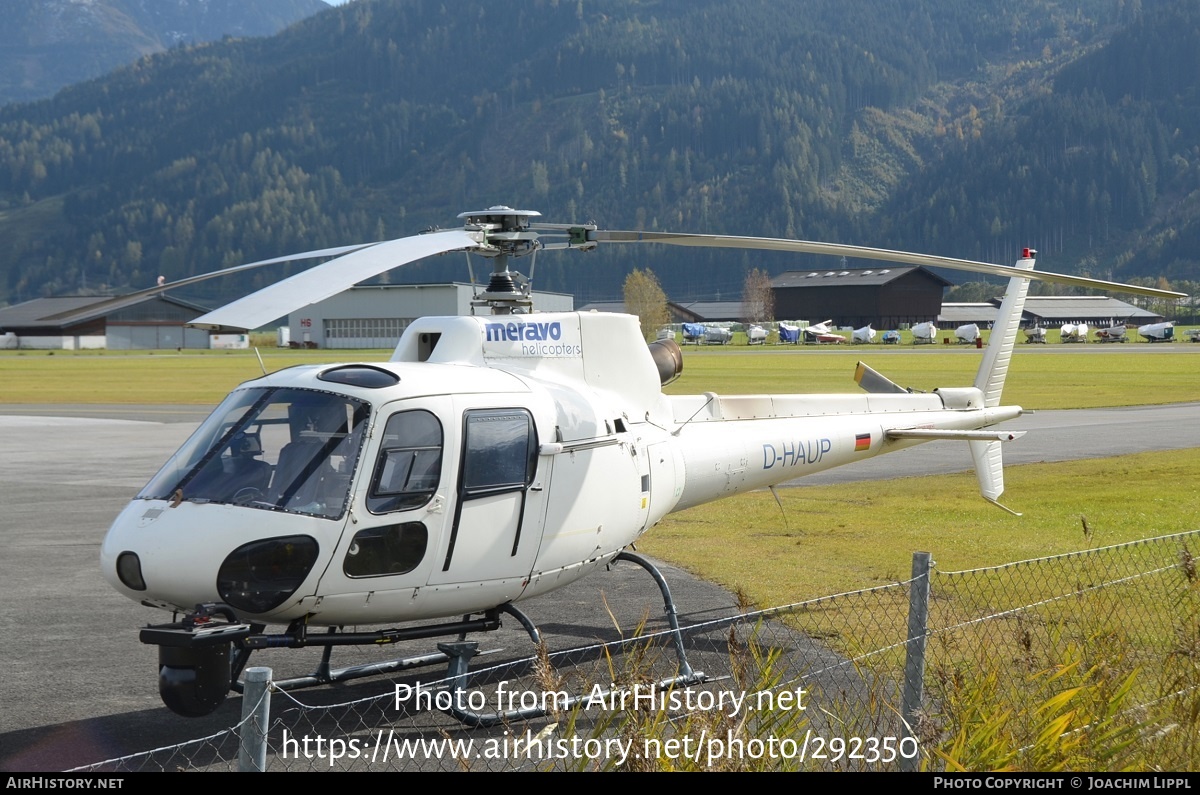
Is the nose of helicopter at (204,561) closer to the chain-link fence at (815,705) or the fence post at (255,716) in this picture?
the chain-link fence at (815,705)

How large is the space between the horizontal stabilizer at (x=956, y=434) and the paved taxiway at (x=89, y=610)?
2431 millimetres

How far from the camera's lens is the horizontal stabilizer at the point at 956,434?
11.4 metres

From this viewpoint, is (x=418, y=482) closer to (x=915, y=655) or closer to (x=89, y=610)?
(x=915, y=655)

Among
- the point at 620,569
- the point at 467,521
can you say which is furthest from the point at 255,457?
the point at 620,569

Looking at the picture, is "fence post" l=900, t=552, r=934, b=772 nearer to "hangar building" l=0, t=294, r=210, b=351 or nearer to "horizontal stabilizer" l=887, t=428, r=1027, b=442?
"horizontal stabilizer" l=887, t=428, r=1027, b=442

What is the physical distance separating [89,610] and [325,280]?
6325 millimetres

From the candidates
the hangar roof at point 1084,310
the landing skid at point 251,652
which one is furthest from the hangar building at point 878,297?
the landing skid at point 251,652

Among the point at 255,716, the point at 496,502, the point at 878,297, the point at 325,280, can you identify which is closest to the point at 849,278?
the point at 878,297

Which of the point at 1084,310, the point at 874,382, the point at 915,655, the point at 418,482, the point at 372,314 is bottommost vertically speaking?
the point at 1084,310

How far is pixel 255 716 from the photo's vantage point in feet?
15.6

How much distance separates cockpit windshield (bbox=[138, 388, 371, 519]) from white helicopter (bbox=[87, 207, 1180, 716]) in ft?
0.04

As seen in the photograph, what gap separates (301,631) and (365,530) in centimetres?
79

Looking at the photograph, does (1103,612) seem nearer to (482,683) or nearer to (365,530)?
(482,683)

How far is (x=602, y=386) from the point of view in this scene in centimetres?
968
